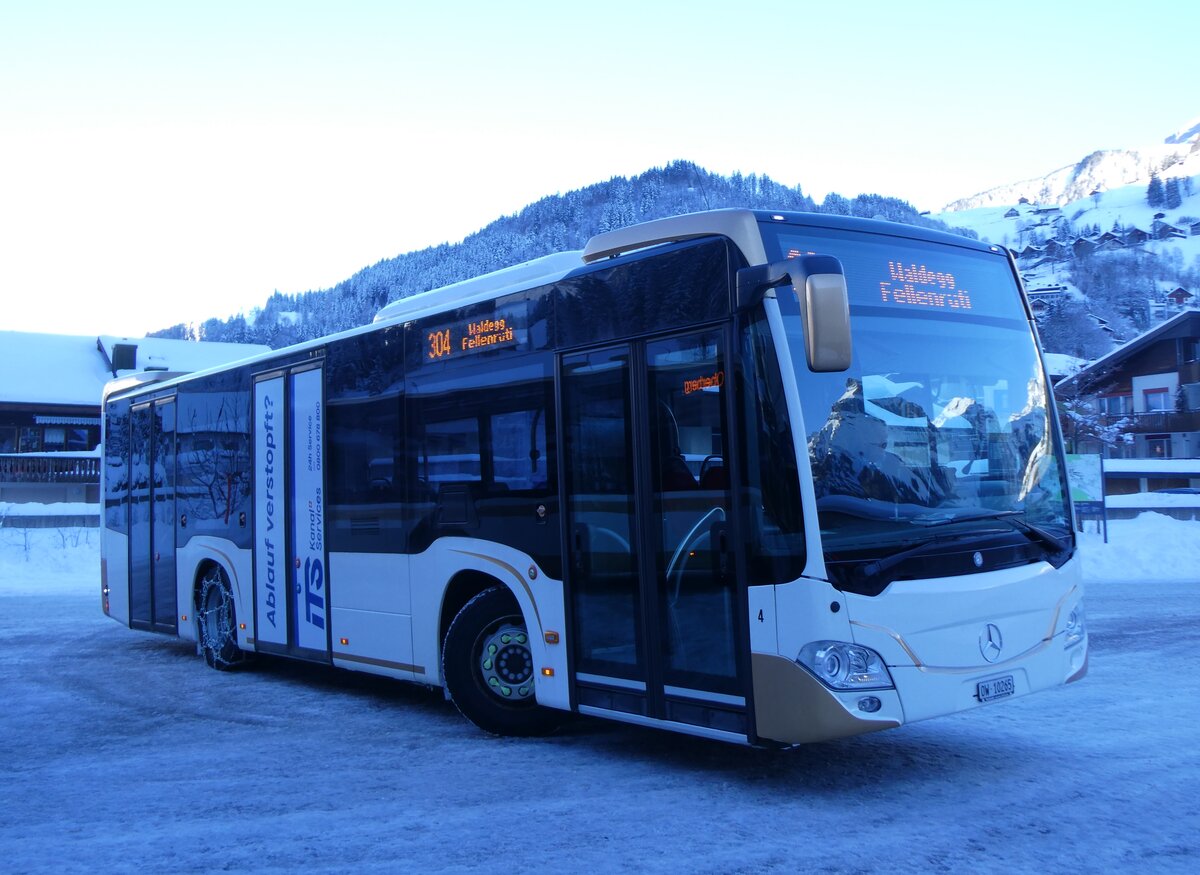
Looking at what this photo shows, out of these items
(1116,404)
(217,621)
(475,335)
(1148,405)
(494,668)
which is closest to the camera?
(494,668)

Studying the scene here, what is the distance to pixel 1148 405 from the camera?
55750 millimetres

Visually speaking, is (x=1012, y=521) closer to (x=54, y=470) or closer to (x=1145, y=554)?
(x=1145, y=554)

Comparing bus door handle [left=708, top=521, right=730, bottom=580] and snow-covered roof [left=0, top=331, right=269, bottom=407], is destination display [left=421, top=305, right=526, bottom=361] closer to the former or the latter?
bus door handle [left=708, top=521, right=730, bottom=580]

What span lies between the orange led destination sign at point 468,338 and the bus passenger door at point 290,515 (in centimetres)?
167

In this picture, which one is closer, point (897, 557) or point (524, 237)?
point (897, 557)

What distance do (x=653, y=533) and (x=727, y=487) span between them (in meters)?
0.63

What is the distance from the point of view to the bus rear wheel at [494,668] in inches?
306

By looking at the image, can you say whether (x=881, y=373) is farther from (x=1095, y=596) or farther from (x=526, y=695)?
(x=1095, y=596)

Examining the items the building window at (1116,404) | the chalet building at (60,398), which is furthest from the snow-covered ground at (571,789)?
the building window at (1116,404)

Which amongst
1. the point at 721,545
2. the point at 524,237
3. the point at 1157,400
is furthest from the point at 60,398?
the point at 524,237

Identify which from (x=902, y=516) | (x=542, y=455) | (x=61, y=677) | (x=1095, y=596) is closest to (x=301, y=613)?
(x=61, y=677)

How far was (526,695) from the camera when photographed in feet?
25.3

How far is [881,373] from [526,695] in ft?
10.8

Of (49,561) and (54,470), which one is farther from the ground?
(54,470)
